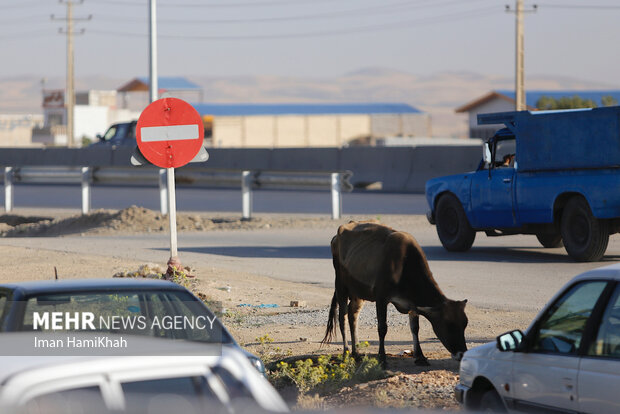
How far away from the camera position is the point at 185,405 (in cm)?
447

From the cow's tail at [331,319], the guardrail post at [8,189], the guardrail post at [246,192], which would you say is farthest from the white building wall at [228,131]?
the cow's tail at [331,319]

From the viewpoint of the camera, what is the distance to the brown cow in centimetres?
870

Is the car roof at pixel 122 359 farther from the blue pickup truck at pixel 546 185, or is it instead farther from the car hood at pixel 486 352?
the blue pickup truck at pixel 546 185

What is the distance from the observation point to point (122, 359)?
14.7ft

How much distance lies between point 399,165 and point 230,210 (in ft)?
34.9

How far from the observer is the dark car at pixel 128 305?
5.65 meters

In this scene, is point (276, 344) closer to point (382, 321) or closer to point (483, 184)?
point (382, 321)

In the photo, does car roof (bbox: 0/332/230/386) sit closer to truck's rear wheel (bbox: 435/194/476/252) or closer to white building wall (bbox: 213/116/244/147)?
truck's rear wheel (bbox: 435/194/476/252)

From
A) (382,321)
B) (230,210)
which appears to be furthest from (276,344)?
(230,210)

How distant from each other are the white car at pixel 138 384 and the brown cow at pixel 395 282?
411 cm

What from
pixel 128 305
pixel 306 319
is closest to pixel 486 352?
pixel 128 305

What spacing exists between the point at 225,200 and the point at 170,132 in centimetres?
2115

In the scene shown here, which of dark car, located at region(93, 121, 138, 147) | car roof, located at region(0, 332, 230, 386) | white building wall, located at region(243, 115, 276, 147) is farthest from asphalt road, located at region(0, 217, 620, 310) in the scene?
white building wall, located at region(243, 115, 276, 147)

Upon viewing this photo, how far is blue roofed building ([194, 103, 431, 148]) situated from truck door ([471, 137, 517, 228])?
76953 mm
